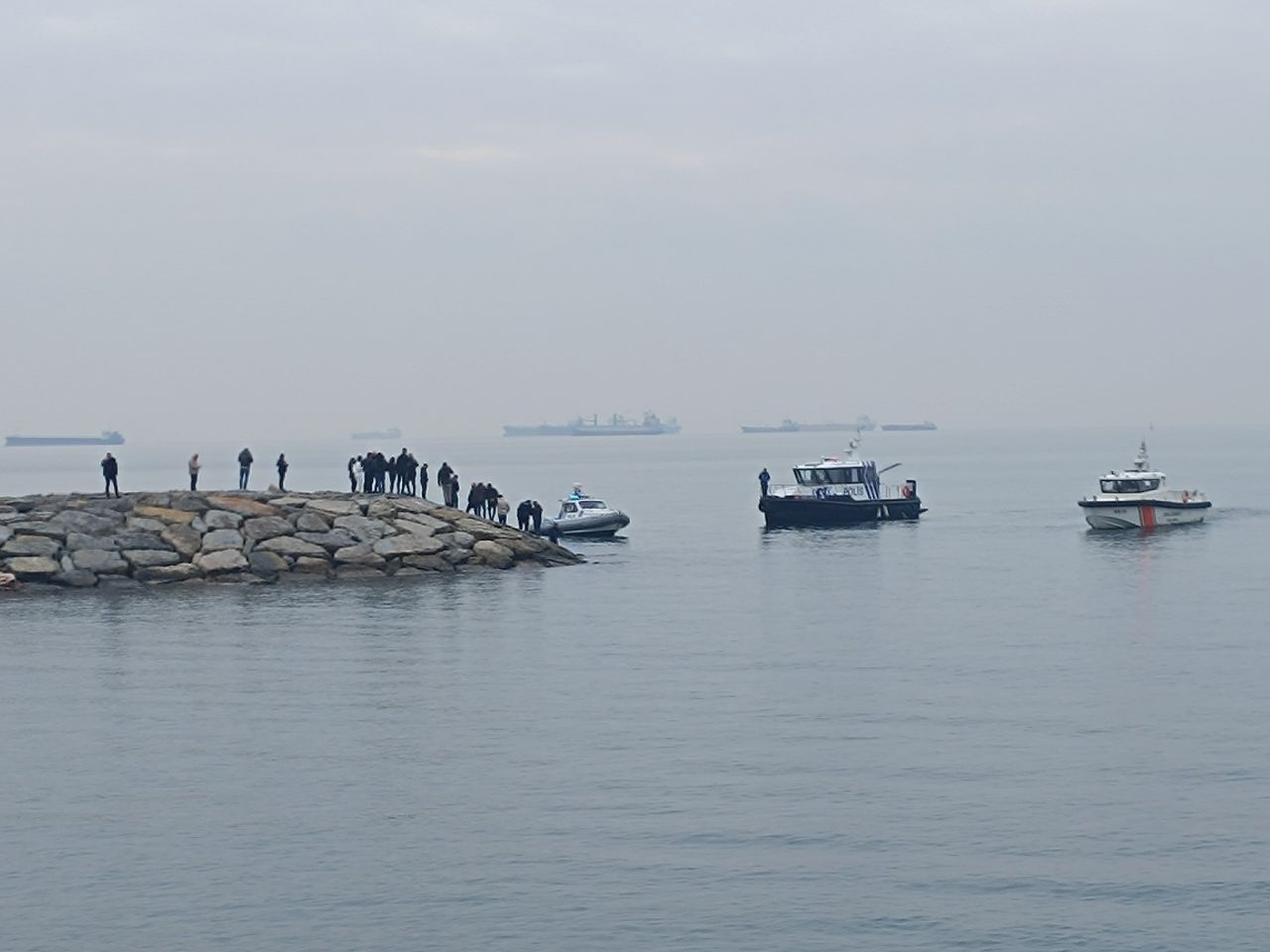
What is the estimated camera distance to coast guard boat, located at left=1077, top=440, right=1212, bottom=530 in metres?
87.2

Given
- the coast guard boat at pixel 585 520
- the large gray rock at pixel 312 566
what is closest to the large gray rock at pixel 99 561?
the large gray rock at pixel 312 566

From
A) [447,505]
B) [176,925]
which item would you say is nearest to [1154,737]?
[176,925]

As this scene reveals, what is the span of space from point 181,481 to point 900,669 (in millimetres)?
146628

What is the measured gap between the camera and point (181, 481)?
17750 cm

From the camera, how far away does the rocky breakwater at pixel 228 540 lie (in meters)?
59.0

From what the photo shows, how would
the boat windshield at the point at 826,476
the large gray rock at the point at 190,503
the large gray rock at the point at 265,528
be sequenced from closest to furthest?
1. the large gray rock at the point at 265,528
2. the large gray rock at the point at 190,503
3. the boat windshield at the point at 826,476

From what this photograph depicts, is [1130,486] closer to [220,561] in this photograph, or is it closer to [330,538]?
[330,538]

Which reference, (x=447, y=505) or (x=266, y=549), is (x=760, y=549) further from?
(x=266, y=549)

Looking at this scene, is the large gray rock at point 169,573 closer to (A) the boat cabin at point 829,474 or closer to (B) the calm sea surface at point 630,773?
(B) the calm sea surface at point 630,773

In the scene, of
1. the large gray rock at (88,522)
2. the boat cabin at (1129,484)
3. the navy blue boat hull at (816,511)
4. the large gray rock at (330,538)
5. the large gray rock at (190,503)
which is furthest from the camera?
the navy blue boat hull at (816,511)

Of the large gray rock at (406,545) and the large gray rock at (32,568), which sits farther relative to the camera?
the large gray rock at (406,545)

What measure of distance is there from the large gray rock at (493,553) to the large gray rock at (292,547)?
6.31m

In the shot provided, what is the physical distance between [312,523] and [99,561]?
7.60 metres

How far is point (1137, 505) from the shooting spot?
87125 mm
